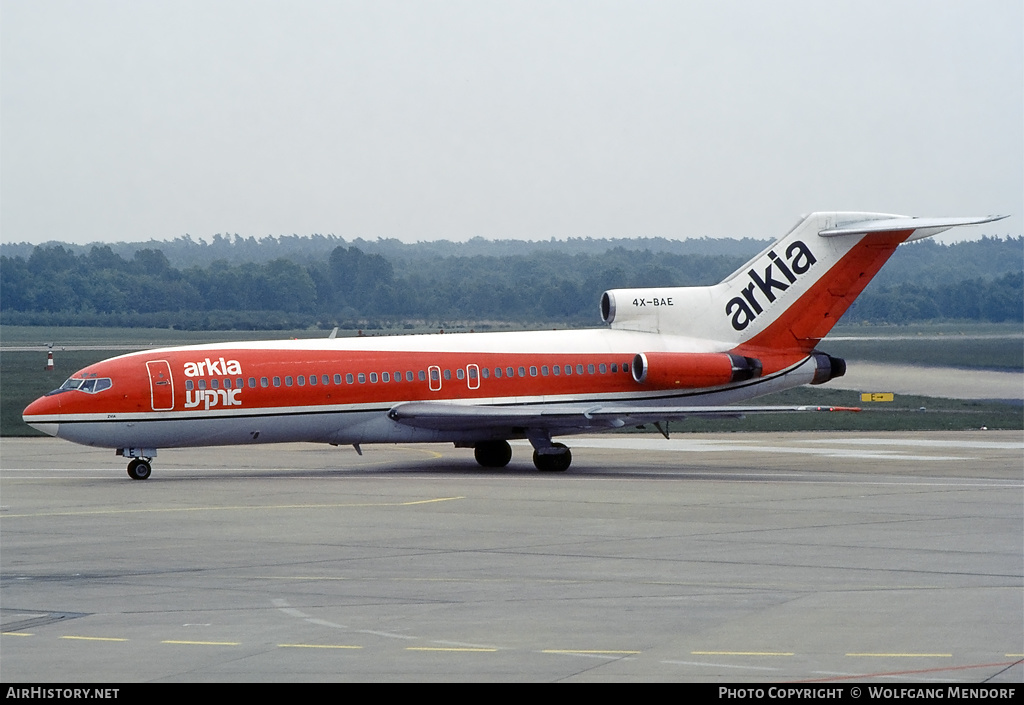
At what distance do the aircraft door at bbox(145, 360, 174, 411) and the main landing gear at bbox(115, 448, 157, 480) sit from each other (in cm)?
135

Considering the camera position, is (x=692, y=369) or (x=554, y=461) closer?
(x=554, y=461)

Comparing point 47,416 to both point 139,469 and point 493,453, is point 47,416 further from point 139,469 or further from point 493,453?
point 493,453

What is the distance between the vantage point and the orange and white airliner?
1305 inches

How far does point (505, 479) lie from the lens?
33.4 metres

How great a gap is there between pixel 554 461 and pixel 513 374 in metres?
2.46

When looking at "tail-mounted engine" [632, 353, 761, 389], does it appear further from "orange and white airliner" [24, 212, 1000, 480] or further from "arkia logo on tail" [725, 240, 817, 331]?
Answer: "arkia logo on tail" [725, 240, 817, 331]

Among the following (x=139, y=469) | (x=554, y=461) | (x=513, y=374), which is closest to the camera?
(x=139, y=469)

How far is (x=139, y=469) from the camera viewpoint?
3344 centimetres

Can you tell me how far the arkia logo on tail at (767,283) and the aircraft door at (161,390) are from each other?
1439 cm

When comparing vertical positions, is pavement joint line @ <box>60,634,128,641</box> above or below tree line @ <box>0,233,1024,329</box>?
below

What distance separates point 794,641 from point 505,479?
19.1 metres

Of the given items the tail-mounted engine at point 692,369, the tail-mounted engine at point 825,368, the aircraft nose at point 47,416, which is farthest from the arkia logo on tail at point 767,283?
the aircraft nose at point 47,416

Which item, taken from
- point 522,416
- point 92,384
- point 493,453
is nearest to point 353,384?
point 522,416

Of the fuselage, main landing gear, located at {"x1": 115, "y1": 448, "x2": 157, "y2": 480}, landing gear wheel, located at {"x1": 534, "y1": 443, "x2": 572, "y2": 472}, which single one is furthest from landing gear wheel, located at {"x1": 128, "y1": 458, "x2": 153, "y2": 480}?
landing gear wheel, located at {"x1": 534, "y1": 443, "x2": 572, "y2": 472}
